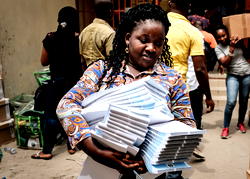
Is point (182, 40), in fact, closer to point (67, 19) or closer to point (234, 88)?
point (67, 19)

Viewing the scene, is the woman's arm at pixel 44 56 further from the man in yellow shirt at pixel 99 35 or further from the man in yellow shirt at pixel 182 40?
the man in yellow shirt at pixel 182 40

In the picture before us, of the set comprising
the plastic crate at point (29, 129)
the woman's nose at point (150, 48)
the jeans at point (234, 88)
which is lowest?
the plastic crate at point (29, 129)

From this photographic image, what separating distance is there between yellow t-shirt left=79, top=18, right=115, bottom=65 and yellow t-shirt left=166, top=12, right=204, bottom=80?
2.84ft

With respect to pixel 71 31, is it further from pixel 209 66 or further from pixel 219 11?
pixel 219 11

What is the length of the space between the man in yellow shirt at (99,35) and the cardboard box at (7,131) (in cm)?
194

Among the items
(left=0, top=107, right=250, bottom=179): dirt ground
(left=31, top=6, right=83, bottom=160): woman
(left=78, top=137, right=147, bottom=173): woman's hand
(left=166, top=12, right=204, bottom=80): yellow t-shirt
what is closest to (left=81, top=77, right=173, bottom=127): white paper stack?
(left=78, top=137, right=147, bottom=173): woman's hand

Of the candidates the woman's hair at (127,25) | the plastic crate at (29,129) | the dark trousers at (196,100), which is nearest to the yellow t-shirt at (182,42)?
the dark trousers at (196,100)

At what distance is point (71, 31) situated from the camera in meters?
3.77

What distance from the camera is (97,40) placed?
11.3 ft

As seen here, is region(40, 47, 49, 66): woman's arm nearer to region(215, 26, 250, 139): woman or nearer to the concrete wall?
the concrete wall

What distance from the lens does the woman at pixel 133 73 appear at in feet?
4.12

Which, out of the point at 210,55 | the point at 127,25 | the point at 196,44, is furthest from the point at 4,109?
the point at 210,55

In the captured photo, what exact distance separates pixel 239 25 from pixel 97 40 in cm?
205

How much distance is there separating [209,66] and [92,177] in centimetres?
712
